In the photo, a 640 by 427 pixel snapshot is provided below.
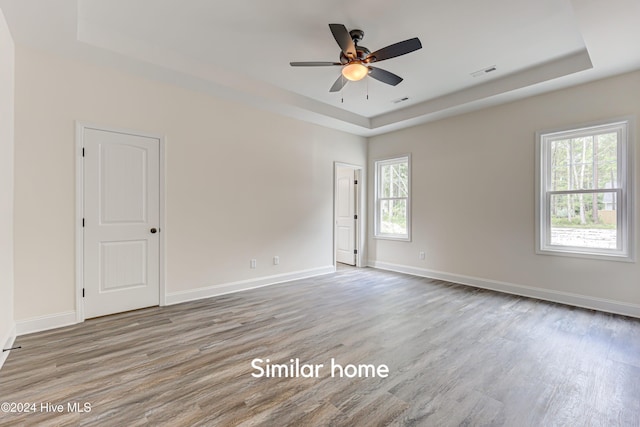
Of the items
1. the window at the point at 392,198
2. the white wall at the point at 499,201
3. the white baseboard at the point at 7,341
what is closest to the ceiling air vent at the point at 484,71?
the white wall at the point at 499,201

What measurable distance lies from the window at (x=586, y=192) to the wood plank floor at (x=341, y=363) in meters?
0.85

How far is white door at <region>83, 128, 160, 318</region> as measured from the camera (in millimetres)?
3260

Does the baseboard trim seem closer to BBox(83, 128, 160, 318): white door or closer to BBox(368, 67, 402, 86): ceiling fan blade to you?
BBox(83, 128, 160, 318): white door

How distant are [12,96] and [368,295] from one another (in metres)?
4.50

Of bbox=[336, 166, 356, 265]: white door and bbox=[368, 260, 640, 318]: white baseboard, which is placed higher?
bbox=[336, 166, 356, 265]: white door

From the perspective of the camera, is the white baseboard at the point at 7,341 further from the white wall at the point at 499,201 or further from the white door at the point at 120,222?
the white wall at the point at 499,201

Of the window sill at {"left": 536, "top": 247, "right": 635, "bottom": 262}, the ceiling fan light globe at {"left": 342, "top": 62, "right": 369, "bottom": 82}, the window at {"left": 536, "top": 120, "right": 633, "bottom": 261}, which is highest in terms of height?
the ceiling fan light globe at {"left": 342, "top": 62, "right": 369, "bottom": 82}

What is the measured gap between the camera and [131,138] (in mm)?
3510

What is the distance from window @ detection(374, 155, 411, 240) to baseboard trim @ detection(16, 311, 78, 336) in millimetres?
5025

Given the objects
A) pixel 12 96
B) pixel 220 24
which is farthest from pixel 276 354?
pixel 12 96

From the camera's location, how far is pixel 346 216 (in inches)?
262

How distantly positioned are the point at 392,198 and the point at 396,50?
3.61 meters

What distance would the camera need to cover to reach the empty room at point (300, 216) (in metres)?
2.07

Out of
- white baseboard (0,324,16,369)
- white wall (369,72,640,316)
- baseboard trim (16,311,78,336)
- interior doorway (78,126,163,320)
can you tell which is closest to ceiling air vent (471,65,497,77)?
white wall (369,72,640,316)
